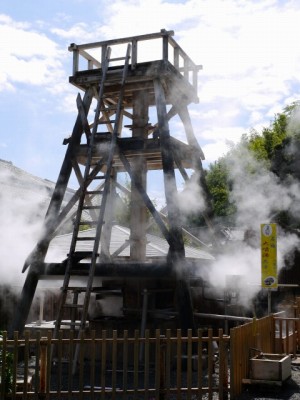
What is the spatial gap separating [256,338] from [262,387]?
1051 mm

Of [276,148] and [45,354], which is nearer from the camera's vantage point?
[45,354]

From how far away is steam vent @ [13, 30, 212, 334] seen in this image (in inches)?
465

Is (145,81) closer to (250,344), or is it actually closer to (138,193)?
(138,193)

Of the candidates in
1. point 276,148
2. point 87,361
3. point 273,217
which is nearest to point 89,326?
point 87,361

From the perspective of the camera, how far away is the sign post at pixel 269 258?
38.5ft

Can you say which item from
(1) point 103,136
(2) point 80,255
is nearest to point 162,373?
(2) point 80,255

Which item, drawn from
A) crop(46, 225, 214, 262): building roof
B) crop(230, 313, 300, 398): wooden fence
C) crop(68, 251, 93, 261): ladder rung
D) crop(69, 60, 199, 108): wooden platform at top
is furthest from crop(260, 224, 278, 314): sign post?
crop(69, 60, 199, 108): wooden platform at top

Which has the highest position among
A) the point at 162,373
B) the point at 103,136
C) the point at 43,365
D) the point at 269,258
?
the point at 103,136

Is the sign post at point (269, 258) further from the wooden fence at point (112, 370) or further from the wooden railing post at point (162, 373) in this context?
the wooden railing post at point (162, 373)

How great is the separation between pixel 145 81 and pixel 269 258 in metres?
4.87

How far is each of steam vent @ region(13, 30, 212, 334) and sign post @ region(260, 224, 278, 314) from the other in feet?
5.17

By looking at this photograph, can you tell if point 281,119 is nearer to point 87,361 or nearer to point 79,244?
point 79,244

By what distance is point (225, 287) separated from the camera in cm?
1431

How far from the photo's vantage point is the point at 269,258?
1193cm
